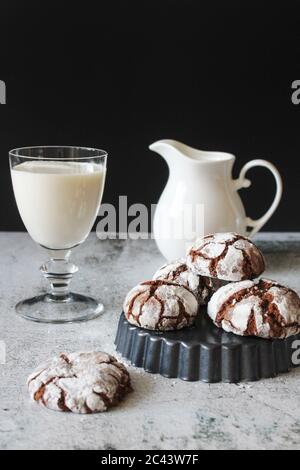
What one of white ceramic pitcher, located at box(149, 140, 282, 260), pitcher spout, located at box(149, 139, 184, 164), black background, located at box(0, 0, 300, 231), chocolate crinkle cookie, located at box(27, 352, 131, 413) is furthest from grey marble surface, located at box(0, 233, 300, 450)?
black background, located at box(0, 0, 300, 231)

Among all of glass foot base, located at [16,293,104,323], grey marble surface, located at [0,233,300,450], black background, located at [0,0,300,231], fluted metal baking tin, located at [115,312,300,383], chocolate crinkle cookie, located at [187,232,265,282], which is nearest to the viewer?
grey marble surface, located at [0,233,300,450]

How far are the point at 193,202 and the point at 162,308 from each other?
0.57 metres

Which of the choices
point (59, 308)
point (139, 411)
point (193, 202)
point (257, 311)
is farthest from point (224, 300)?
point (193, 202)

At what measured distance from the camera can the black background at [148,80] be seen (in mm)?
2125

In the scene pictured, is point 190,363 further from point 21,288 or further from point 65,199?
point 21,288

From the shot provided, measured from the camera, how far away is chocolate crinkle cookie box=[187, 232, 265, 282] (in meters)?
1.16

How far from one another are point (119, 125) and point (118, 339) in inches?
45.5

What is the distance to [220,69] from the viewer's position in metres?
2.18

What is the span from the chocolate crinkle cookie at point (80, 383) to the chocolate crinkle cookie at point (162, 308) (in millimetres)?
96

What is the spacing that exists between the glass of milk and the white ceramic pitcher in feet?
0.86

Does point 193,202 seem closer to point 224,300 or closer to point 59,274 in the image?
point 59,274

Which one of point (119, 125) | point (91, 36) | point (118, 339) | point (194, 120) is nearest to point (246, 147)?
point (194, 120)

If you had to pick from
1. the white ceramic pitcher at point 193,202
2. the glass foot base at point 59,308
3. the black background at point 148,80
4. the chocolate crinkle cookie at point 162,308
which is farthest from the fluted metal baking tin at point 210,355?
the black background at point 148,80

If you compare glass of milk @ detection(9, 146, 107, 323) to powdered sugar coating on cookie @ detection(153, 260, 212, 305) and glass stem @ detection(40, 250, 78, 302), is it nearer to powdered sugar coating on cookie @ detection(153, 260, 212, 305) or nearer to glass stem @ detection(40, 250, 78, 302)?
glass stem @ detection(40, 250, 78, 302)
